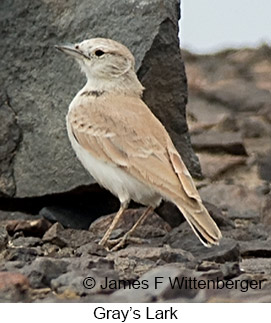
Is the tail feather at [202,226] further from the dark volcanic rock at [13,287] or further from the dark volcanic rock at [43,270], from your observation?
the dark volcanic rock at [13,287]

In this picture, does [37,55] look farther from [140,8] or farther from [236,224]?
[236,224]

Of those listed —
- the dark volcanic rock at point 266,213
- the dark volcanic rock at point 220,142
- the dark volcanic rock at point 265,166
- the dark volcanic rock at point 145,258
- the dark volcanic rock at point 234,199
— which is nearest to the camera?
the dark volcanic rock at point 145,258

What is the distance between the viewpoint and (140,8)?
10742 mm

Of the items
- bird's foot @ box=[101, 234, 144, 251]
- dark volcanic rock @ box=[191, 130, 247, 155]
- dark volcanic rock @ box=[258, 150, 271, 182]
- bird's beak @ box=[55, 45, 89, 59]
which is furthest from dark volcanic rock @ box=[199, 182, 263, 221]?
bird's beak @ box=[55, 45, 89, 59]

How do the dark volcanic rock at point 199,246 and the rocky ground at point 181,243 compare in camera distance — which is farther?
the dark volcanic rock at point 199,246

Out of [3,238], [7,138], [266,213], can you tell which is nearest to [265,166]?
[266,213]

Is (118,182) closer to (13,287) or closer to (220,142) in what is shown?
(13,287)

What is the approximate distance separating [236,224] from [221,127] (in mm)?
3600

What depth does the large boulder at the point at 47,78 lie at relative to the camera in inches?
427

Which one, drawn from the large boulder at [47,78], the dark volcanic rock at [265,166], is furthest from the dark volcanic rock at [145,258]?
the dark volcanic rock at [265,166]

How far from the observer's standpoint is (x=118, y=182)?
32.9 ft

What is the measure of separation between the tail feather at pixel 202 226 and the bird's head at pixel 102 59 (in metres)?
1.38

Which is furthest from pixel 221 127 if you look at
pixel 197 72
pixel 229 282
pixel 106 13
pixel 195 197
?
pixel 229 282

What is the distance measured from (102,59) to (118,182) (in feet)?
3.72
